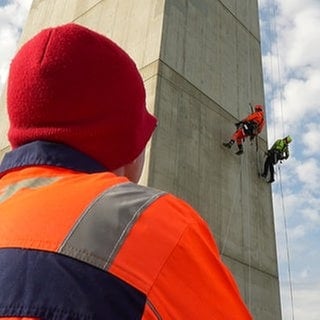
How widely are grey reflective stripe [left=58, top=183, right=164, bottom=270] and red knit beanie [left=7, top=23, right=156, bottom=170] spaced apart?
0.21 metres

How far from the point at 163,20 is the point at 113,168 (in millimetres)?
7665

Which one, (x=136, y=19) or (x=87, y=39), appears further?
(x=136, y=19)

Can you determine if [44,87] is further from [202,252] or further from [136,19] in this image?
[136,19]

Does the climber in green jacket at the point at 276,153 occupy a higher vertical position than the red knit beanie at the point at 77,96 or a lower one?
higher

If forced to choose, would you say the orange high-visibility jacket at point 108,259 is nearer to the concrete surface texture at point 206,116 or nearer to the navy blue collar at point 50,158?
the navy blue collar at point 50,158

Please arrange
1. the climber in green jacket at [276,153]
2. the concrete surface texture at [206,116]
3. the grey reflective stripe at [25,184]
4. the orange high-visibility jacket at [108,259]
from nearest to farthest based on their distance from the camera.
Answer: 1. the orange high-visibility jacket at [108,259]
2. the grey reflective stripe at [25,184]
3. the concrete surface texture at [206,116]
4. the climber in green jacket at [276,153]

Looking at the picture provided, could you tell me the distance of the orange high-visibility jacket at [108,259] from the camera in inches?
24.5

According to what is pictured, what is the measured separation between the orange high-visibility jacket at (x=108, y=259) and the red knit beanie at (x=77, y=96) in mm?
173

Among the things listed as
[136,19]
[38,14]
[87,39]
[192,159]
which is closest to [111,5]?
[136,19]

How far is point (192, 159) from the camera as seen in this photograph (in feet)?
25.2

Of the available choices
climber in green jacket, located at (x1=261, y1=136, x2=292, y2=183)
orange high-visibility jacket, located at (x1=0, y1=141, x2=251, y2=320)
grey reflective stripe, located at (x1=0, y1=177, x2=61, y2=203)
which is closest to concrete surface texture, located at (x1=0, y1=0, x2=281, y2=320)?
climber in green jacket, located at (x1=261, y1=136, x2=292, y2=183)

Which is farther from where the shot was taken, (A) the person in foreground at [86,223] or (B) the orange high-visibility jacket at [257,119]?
(B) the orange high-visibility jacket at [257,119]

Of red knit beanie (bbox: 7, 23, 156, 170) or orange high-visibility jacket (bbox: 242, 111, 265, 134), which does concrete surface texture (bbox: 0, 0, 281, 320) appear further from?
red knit beanie (bbox: 7, 23, 156, 170)

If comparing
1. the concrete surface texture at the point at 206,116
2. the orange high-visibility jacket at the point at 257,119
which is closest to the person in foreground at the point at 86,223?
the concrete surface texture at the point at 206,116
